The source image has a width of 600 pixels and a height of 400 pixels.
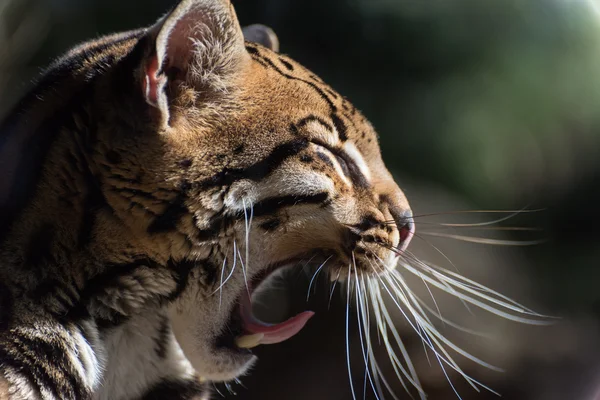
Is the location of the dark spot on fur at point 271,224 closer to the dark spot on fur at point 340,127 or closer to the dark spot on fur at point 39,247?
the dark spot on fur at point 340,127

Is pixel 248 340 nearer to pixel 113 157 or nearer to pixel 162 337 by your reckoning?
pixel 162 337

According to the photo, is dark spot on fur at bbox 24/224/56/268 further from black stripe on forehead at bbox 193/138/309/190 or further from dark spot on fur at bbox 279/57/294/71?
dark spot on fur at bbox 279/57/294/71

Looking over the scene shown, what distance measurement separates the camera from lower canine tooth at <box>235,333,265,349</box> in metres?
0.93

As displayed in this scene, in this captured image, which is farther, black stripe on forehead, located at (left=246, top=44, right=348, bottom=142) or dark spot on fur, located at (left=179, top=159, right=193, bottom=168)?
black stripe on forehead, located at (left=246, top=44, right=348, bottom=142)

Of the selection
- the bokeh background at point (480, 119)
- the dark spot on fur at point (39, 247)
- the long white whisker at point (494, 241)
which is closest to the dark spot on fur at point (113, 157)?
the dark spot on fur at point (39, 247)

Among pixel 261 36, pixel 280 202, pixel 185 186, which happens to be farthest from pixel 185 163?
pixel 261 36

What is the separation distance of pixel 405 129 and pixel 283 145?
22.4 inches

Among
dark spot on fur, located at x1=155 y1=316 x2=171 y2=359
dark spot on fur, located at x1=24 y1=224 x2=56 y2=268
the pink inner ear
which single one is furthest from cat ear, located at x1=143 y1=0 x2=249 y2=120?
dark spot on fur, located at x1=155 y1=316 x2=171 y2=359

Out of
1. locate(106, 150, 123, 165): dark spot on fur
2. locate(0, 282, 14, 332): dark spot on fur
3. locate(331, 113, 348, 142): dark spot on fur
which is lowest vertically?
locate(0, 282, 14, 332): dark spot on fur

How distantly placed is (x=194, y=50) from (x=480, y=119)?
65 centimetres

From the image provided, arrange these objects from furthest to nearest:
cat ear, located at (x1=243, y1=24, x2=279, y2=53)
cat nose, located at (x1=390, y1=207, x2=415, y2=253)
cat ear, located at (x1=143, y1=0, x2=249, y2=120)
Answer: cat ear, located at (x1=243, y1=24, x2=279, y2=53), cat nose, located at (x1=390, y1=207, x2=415, y2=253), cat ear, located at (x1=143, y1=0, x2=249, y2=120)

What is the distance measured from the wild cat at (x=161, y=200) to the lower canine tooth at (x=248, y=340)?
40 millimetres

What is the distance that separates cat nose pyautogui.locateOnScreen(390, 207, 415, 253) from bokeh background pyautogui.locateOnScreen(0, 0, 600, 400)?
0.17 m

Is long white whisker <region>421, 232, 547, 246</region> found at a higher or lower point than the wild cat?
higher
